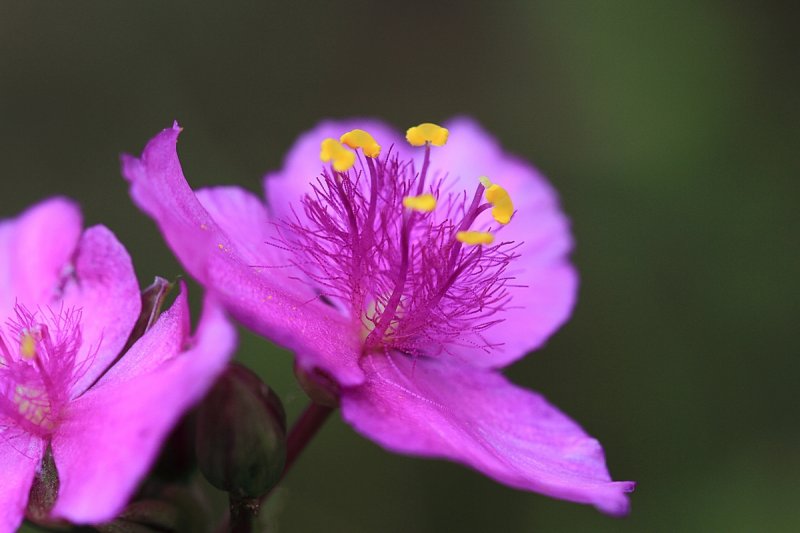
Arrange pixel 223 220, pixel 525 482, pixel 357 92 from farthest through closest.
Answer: pixel 357 92
pixel 223 220
pixel 525 482

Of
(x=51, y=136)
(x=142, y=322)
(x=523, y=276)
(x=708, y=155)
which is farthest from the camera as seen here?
(x=51, y=136)

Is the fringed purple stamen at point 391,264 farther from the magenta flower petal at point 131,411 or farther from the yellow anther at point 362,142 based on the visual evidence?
the magenta flower petal at point 131,411

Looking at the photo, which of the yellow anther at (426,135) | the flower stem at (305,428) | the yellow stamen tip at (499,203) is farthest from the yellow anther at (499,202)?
the flower stem at (305,428)

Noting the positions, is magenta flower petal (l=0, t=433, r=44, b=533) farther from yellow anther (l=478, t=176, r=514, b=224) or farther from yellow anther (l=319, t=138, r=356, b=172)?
yellow anther (l=478, t=176, r=514, b=224)

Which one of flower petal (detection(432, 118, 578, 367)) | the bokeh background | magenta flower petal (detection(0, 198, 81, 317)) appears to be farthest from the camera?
the bokeh background

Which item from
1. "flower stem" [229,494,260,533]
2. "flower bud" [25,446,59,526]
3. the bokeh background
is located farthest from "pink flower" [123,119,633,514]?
the bokeh background

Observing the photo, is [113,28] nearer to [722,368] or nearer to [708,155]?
A: [708,155]

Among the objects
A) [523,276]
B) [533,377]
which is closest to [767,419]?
[533,377]
